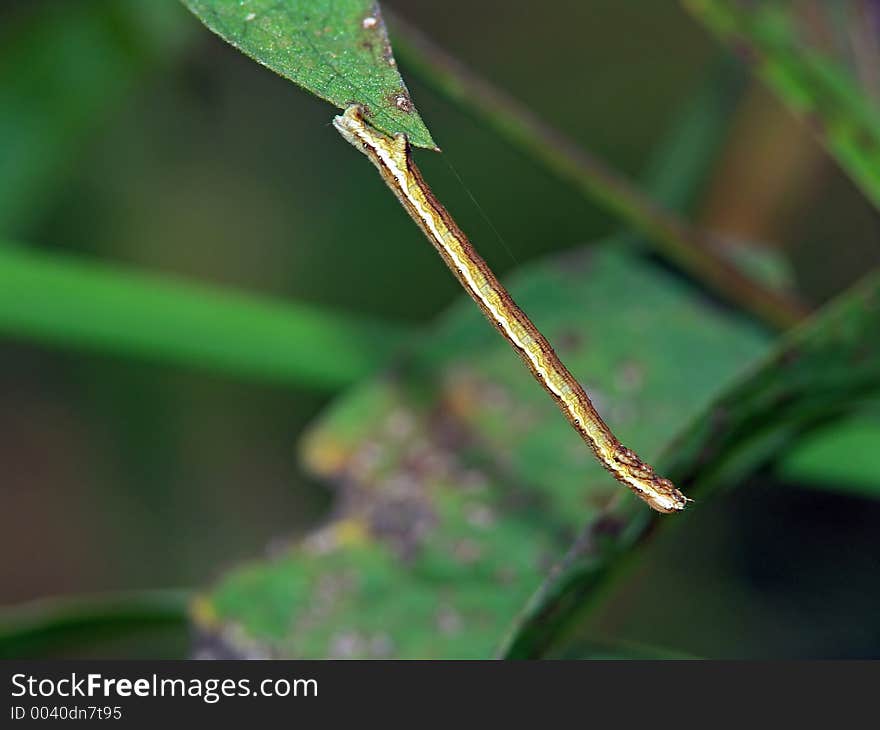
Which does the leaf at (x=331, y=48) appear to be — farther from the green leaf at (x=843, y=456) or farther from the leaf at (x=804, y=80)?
the green leaf at (x=843, y=456)

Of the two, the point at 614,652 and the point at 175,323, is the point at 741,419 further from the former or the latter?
the point at 175,323

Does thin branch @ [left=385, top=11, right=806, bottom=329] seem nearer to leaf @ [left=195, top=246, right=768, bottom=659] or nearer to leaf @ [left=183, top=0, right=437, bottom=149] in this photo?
leaf @ [left=195, top=246, right=768, bottom=659]

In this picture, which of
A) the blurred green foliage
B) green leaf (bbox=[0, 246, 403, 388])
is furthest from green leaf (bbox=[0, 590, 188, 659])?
green leaf (bbox=[0, 246, 403, 388])

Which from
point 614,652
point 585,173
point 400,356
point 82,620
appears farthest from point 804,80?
point 82,620

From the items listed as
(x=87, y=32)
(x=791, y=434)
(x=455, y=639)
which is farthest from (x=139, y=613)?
(x=87, y=32)

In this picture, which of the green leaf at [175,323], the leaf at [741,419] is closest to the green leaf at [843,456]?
the leaf at [741,419]

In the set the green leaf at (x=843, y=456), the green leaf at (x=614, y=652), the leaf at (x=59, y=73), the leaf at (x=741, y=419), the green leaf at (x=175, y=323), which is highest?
the leaf at (x=59, y=73)
